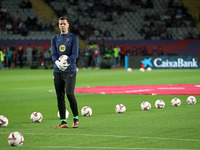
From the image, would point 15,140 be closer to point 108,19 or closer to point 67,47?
point 67,47

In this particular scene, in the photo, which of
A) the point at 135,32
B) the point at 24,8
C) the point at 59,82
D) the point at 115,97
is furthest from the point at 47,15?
the point at 59,82

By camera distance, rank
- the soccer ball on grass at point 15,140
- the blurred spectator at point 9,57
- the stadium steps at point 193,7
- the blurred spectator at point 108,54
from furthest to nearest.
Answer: the stadium steps at point 193,7
the blurred spectator at point 108,54
the blurred spectator at point 9,57
the soccer ball on grass at point 15,140

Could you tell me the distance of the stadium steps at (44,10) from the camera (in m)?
55.2

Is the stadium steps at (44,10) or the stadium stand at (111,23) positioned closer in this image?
the stadium stand at (111,23)

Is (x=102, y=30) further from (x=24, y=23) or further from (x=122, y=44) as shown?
(x=24, y=23)

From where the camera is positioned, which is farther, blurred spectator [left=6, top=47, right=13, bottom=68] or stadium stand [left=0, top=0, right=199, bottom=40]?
stadium stand [left=0, top=0, right=199, bottom=40]

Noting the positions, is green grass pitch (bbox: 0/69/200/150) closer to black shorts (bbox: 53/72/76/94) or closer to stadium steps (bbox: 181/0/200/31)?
black shorts (bbox: 53/72/76/94)

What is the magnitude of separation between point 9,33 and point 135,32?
47.5 ft

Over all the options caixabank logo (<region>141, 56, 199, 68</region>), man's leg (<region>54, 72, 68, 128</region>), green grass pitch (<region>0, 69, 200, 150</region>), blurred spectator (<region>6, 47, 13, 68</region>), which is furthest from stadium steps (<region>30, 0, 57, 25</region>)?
man's leg (<region>54, 72, 68, 128</region>)

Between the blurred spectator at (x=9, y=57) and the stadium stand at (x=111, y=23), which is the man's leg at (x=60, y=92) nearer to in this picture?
the blurred spectator at (x=9, y=57)

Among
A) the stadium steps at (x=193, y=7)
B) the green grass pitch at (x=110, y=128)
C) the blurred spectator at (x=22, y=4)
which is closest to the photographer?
the green grass pitch at (x=110, y=128)

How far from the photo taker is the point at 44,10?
56031 millimetres

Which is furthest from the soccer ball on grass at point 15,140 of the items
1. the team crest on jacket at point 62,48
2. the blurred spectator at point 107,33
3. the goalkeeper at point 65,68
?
the blurred spectator at point 107,33

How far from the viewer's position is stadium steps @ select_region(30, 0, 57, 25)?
2175 inches
